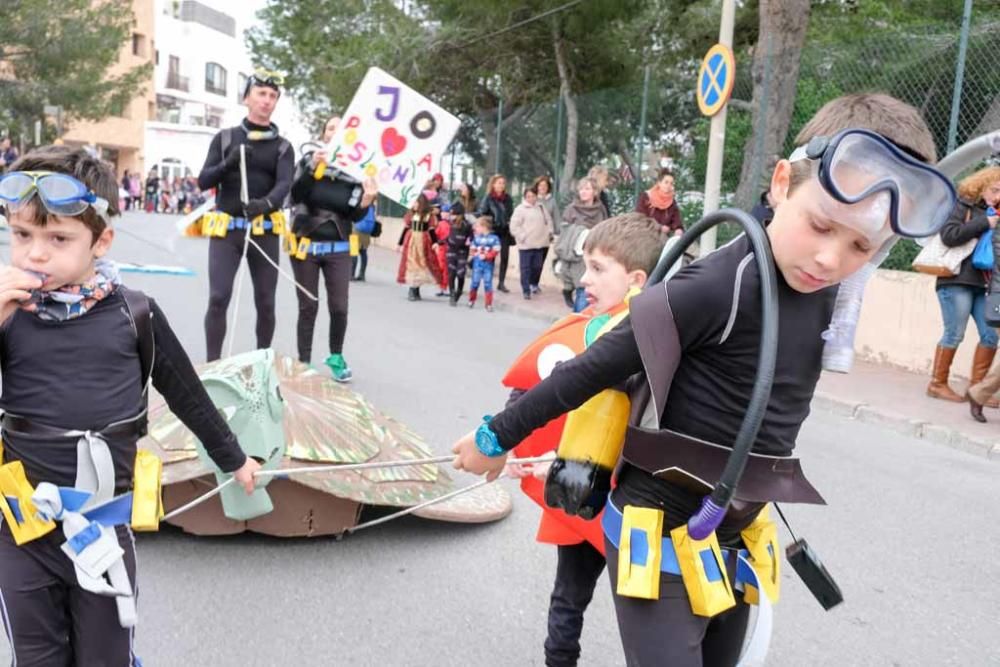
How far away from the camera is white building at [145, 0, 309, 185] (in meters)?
63.7

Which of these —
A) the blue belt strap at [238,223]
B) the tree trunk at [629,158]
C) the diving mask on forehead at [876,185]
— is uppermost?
the tree trunk at [629,158]

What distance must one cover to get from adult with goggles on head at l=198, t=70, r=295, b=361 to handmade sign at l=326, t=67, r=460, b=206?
1.92 ft

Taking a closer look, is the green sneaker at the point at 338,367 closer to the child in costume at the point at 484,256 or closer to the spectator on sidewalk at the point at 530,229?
the child in costume at the point at 484,256

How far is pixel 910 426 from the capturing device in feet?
25.0

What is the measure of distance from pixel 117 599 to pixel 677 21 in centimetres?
1962

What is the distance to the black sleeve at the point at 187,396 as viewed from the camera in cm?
263

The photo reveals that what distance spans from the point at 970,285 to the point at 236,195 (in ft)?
18.1

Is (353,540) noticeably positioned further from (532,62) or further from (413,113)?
(532,62)

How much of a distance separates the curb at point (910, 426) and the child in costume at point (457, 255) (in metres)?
7.03

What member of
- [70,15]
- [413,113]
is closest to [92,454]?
[413,113]

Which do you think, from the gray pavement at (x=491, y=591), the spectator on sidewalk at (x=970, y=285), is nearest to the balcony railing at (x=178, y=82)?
the spectator on sidewalk at (x=970, y=285)

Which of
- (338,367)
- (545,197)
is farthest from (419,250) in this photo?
(338,367)

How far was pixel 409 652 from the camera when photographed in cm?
348

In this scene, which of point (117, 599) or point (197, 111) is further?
point (197, 111)
